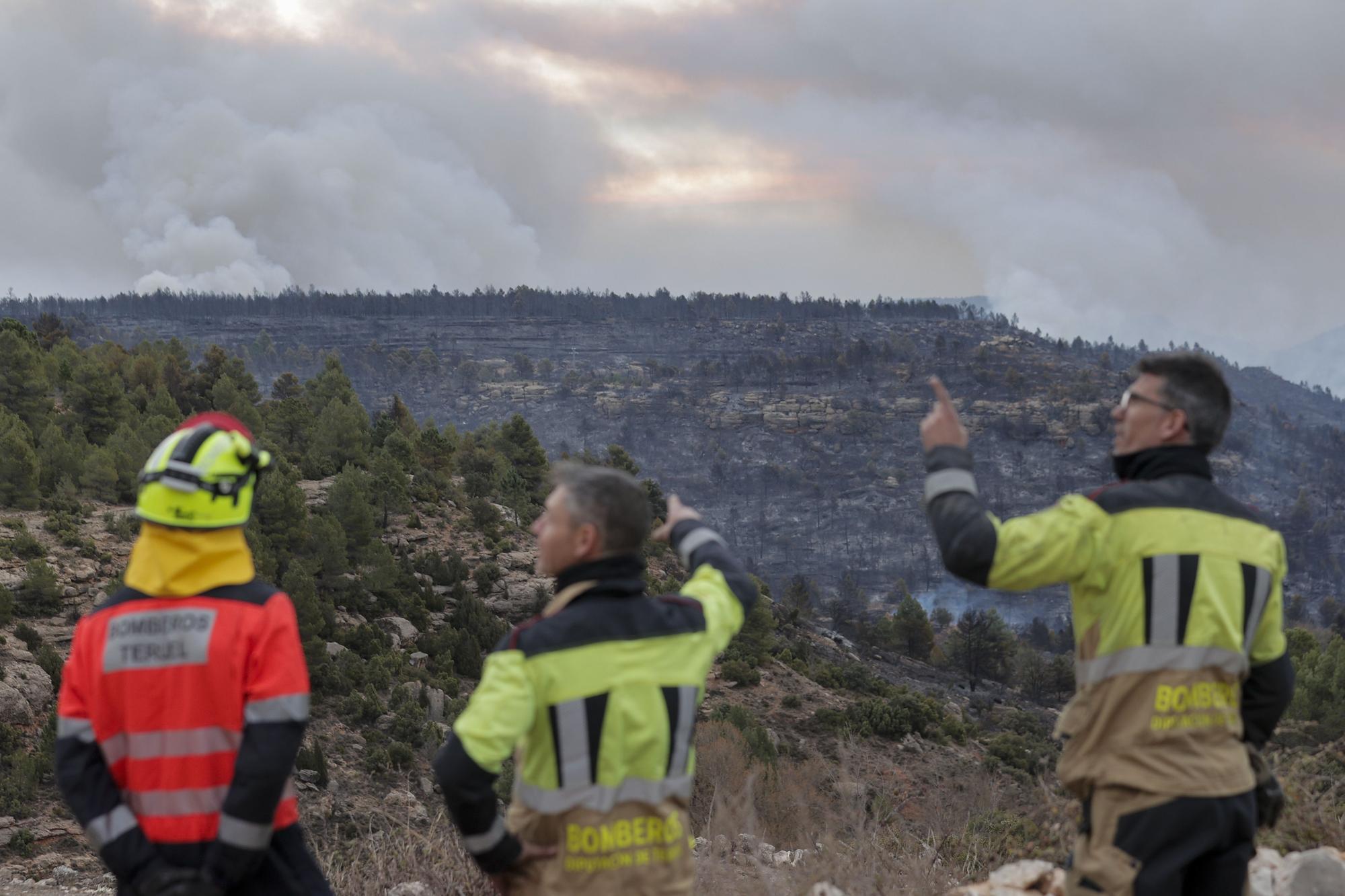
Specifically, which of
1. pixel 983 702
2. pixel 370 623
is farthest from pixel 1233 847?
pixel 983 702

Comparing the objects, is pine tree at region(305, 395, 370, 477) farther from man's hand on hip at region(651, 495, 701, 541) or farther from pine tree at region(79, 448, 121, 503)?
man's hand on hip at region(651, 495, 701, 541)

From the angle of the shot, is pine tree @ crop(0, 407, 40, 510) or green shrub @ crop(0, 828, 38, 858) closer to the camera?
green shrub @ crop(0, 828, 38, 858)

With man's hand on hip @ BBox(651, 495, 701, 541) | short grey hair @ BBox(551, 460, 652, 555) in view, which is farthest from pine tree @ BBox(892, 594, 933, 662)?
short grey hair @ BBox(551, 460, 652, 555)

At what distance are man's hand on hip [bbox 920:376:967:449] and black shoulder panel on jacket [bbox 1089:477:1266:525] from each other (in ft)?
1.26

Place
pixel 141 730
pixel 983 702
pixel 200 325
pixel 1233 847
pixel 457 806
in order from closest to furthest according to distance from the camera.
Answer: pixel 457 806
pixel 141 730
pixel 1233 847
pixel 983 702
pixel 200 325

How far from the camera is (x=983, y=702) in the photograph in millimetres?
39844

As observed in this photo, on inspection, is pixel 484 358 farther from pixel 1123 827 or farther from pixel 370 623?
pixel 1123 827

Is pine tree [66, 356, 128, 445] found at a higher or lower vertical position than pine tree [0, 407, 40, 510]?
higher

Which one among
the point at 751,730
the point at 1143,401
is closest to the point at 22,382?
the point at 751,730

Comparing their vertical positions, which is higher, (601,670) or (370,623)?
(601,670)

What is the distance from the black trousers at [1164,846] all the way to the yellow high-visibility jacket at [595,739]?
102 cm

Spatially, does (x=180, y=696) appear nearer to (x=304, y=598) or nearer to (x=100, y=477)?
(x=304, y=598)

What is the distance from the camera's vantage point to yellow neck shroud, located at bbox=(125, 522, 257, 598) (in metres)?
2.39

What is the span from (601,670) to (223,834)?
946 millimetres
